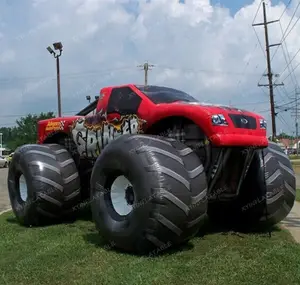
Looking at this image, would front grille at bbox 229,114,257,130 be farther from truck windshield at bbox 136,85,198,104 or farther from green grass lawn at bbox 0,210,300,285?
green grass lawn at bbox 0,210,300,285

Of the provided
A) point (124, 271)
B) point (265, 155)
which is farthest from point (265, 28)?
point (124, 271)

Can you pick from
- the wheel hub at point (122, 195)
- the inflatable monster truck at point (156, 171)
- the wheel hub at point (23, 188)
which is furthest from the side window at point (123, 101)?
the wheel hub at point (23, 188)

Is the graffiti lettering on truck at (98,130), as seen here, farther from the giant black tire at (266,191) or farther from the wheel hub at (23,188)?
the giant black tire at (266,191)

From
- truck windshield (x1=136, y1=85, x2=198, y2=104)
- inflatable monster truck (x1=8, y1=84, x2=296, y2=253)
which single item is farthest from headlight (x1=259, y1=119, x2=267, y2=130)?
truck windshield (x1=136, y1=85, x2=198, y2=104)

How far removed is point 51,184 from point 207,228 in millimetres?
2614

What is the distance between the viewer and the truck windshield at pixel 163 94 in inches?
273

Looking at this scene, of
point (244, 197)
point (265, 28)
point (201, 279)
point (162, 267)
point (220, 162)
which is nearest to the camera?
point (201, 279)

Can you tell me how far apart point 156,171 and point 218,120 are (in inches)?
40.1

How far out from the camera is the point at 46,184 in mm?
7973

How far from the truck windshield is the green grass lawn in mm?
1971

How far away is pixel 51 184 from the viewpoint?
316 inches

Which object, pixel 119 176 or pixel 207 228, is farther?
pixel 207 228

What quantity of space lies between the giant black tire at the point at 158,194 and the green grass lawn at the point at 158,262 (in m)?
0.23

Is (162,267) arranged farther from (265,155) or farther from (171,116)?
(265,155)
